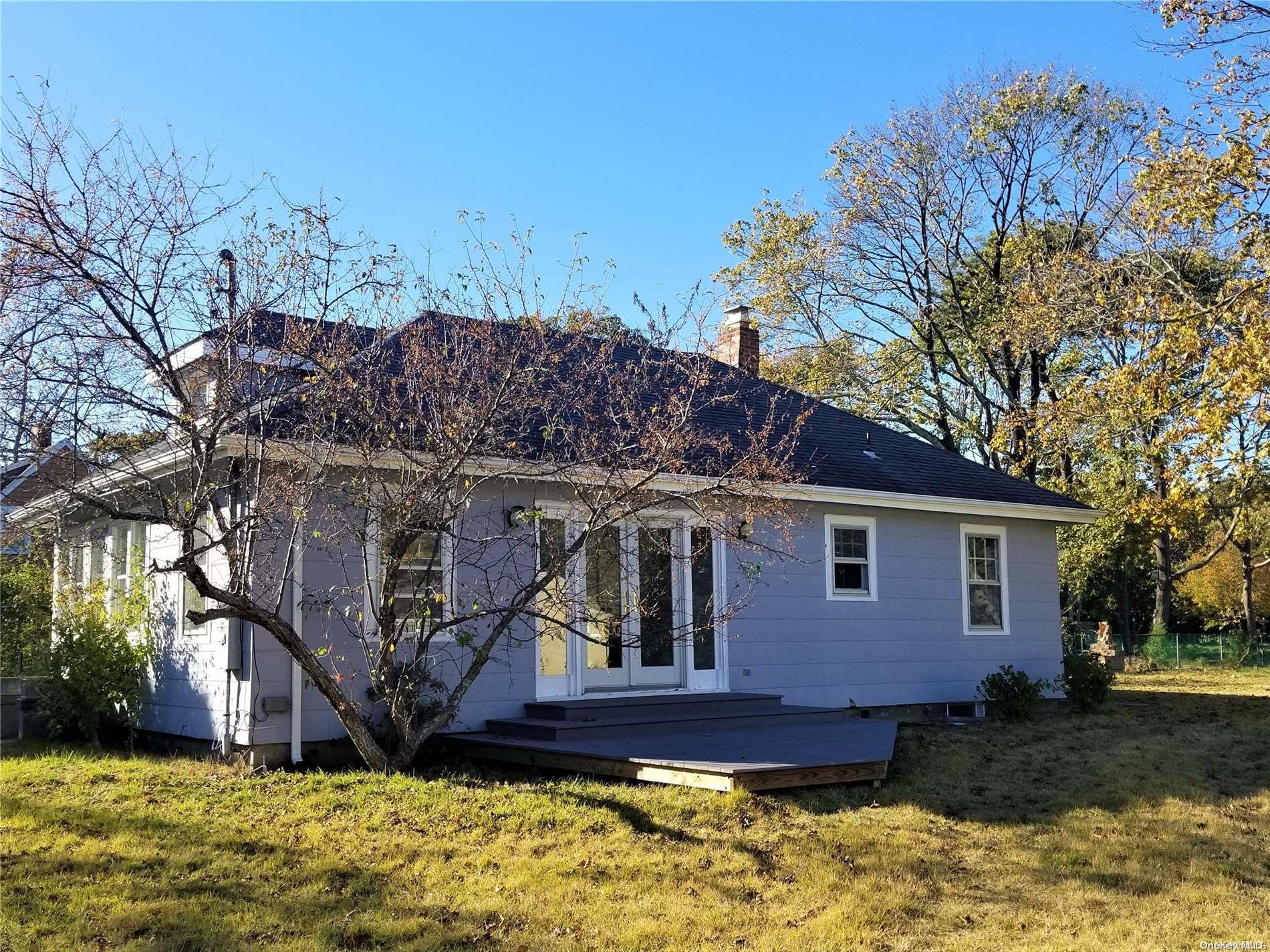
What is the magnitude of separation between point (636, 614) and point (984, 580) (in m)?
5.74

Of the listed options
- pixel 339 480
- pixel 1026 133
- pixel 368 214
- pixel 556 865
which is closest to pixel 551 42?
pixel 368 214

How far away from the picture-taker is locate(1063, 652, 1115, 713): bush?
48.5ft

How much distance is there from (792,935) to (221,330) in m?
5.69

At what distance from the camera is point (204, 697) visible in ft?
33.4

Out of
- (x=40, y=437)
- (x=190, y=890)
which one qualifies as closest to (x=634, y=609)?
(x=40, y=437)

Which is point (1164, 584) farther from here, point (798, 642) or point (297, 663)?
point (297, 663)

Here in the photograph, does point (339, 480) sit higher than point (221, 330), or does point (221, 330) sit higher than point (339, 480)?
point (221, 330)

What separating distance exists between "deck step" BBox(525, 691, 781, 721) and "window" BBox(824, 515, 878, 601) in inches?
77.1

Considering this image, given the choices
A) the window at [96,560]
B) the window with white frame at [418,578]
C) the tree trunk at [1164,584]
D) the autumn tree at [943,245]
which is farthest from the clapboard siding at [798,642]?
the tree trunk at [1164,584]

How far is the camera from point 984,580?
49.3ft

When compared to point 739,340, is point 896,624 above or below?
below

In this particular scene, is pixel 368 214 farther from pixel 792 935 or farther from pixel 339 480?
pixel 792 935

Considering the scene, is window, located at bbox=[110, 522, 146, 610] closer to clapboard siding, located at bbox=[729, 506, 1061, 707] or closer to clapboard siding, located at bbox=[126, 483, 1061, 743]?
clapboard siding, located at bbox=[126, 483, 1061, 743]

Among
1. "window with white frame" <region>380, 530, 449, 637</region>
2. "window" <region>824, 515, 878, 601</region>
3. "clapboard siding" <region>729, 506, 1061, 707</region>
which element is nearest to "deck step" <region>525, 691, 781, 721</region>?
"clapboard siding" <region>729, 506, 1061, 707</region>
